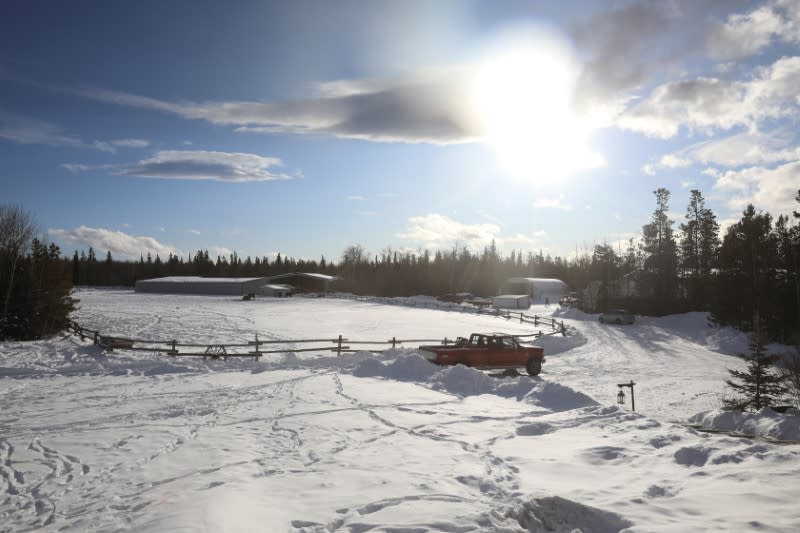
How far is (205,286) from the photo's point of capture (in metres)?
94.9

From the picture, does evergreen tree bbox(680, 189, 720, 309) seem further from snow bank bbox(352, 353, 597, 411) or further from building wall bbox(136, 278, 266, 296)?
building wall bbox(136, 278, 266, 296)

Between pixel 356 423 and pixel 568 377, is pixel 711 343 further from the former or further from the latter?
pixel 356 423

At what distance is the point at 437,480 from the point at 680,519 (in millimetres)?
3223

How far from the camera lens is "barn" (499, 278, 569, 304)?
9436cm

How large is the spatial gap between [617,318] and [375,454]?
1719 inches

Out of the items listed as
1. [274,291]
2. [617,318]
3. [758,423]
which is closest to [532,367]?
[758,423]

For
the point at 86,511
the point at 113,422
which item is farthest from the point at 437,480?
the point at 113,422

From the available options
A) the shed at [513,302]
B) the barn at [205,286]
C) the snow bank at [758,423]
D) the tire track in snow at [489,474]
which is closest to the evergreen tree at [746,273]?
the shed at [513,302]

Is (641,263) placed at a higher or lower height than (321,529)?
higher

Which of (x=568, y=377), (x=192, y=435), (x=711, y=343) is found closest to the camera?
(x=192, y=435)

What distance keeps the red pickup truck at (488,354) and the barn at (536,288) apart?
74.8 meters

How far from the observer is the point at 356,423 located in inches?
434

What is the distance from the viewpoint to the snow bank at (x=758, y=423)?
9.49 m

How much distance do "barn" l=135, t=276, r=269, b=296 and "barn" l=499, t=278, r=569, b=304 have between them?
47.8 meters
